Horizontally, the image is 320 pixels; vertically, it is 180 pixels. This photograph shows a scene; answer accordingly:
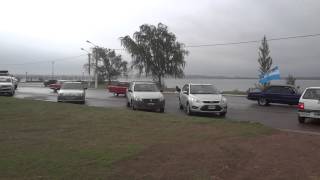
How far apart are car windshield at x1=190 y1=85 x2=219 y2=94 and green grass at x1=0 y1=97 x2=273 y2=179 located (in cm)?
555

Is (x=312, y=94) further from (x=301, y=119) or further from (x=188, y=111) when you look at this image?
(x=188, y=111)

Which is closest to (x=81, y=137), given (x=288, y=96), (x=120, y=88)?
(x=288, y=96)

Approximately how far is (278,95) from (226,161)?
2079 centimetres

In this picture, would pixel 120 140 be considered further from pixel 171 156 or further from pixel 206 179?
pixel 206 179

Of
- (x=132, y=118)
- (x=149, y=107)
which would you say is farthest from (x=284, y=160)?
(x=149, y=107)

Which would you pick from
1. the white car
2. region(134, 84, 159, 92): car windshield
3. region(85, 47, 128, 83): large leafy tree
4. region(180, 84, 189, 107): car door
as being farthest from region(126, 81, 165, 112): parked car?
region(85, 47, 128, 83): large leafy tree

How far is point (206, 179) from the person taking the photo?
683cm

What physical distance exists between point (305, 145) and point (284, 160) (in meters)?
1.93

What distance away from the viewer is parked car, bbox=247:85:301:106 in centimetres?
2720

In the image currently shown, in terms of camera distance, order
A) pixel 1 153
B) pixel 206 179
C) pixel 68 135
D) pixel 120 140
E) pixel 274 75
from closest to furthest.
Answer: pixel 206 179 < pixel 1 153 < pixel 120 140 < pixel 68 135 < pixel 274 75

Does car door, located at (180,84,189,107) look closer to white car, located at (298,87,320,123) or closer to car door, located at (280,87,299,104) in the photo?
white car, located at (298,87,320,123)

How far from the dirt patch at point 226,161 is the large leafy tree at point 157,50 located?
4998 cm

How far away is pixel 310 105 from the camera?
16.6 metres

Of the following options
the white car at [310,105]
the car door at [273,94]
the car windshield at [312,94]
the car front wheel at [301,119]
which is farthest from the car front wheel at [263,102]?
the car windshield at [312,94]
